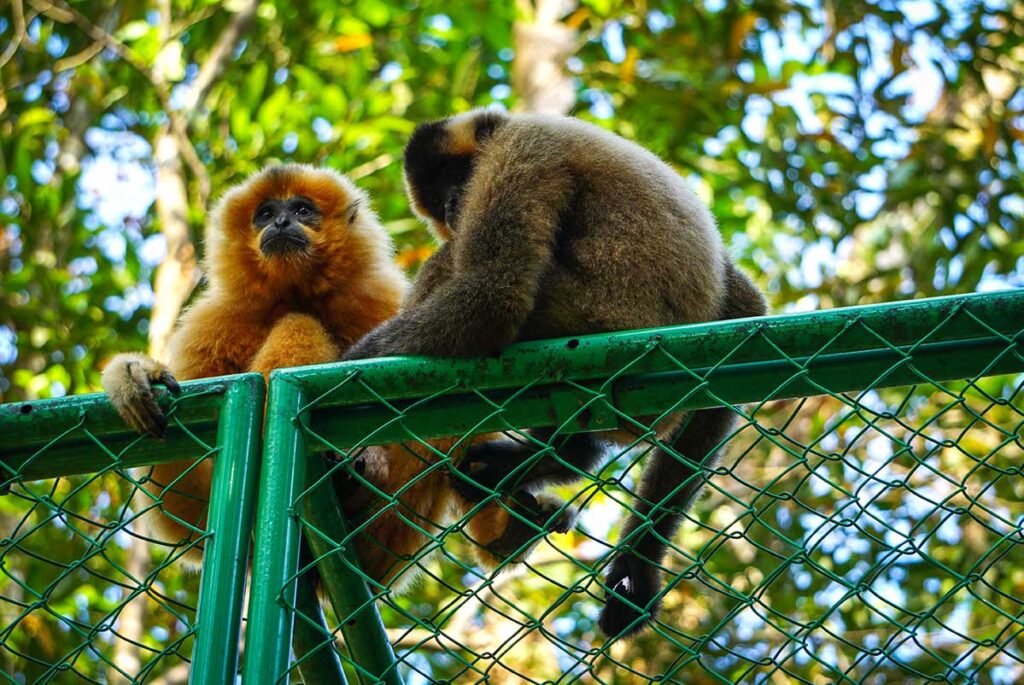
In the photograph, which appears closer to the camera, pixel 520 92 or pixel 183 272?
pixel 183 272

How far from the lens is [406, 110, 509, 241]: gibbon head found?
511cm

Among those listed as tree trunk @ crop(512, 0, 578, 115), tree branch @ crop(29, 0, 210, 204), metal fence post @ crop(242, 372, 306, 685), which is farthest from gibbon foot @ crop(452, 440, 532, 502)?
tree branch @ crop(29, 0, 210, 204)

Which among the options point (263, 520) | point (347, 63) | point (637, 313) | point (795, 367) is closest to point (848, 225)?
point (347, 63)

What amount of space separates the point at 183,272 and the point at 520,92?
8.57ft

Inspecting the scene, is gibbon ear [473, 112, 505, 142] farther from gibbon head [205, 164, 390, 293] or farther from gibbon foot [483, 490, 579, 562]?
gibbon foot [483, 490, 579, 562]

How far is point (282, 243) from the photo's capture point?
5660 mm

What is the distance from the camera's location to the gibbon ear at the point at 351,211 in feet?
19.7

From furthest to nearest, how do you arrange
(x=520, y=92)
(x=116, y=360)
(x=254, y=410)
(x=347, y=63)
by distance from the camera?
(x=347, y=63) → (x=520, y=92) → (x=116, y=360) → (x=254, y=410)

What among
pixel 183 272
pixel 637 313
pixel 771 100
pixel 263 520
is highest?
pixel 771 100

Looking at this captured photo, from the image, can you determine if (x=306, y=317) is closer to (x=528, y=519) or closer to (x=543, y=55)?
(x=528, y=519)

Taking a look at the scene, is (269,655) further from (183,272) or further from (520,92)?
(520,92)

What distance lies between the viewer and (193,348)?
532 cm

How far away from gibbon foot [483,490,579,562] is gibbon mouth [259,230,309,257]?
5.85ft

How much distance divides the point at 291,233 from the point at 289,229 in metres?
0.05
